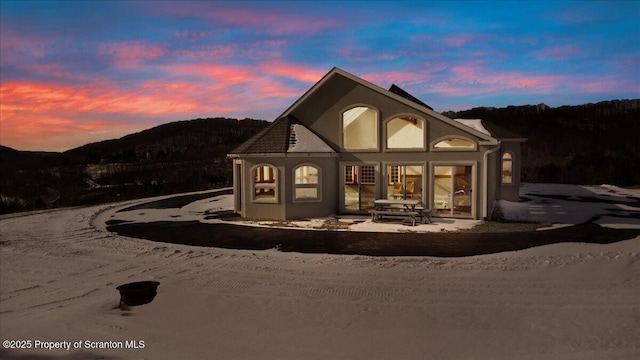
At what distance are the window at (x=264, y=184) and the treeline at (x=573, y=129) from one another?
164 feet

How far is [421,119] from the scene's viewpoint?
51.9 feet

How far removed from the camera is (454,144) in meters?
16.3

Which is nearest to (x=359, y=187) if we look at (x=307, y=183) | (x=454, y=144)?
(x=307, y=183)

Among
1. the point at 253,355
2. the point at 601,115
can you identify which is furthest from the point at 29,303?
the point at 601,115

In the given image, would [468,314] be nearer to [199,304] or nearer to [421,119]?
[199,304]

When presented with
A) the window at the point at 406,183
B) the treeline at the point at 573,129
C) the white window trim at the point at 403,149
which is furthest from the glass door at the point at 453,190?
the treeline at the point at 573,129

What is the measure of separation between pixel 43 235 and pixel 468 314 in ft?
46.7

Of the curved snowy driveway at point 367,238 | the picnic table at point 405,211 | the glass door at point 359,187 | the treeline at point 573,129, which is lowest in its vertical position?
the curved snowy driveway at point 367,238

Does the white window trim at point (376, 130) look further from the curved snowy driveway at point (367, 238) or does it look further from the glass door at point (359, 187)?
the curved snowy driveway at point (367, 238)

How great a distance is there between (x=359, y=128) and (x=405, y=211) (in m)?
4.26

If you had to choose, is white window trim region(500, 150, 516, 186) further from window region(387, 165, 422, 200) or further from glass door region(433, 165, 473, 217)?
window region(387, 165, 422, 200)

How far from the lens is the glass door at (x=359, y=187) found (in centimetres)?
1661

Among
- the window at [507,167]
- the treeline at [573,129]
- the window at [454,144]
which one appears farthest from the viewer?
the treeline at [573,129]

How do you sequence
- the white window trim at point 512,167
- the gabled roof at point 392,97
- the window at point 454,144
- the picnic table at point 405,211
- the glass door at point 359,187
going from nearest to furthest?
the picnic table at point 405,211 < the gabled roof at point 392,97 < the window at point 454,144 < the glass door at point 359,187 < the white window trim at point 512,167
